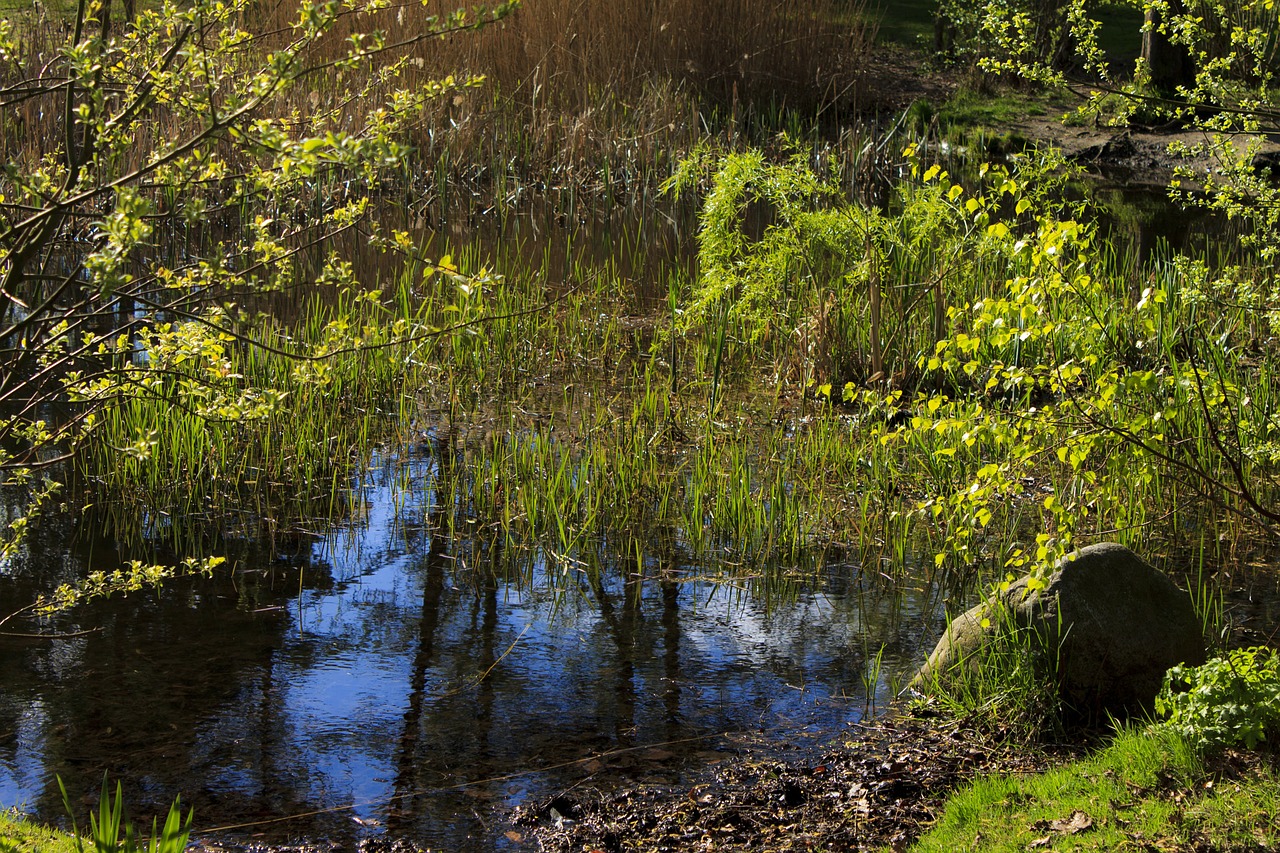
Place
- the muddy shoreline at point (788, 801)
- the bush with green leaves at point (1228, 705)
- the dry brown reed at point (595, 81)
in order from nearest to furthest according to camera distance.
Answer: the bush with green leaves at point (1228, 705) < the muddy shoreline at point (788, 801) < the dry brown reed at point (595, 81)

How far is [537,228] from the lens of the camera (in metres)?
14.3

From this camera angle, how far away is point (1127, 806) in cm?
380

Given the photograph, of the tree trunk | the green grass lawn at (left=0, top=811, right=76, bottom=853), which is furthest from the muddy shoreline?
the tree trunk

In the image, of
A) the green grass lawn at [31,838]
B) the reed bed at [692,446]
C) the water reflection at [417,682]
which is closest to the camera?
the green grass lawn at [31,838]

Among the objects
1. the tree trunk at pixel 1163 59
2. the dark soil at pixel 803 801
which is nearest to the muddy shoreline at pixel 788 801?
the dark soil at pixel 803 801

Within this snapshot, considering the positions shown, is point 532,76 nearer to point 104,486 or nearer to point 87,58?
point 104,486

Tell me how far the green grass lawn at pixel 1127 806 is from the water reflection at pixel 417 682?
92 centimetres

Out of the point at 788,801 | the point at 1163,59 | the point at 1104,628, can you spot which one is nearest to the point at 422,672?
the point at 788,801

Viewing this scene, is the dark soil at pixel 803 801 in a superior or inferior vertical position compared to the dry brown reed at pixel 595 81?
inferior

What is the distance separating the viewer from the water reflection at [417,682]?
14.3 feet

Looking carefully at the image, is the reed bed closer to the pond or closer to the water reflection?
the pond

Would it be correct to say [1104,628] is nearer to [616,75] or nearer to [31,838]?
[31,838]

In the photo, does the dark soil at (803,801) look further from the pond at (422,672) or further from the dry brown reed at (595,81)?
the dry brown reed at (595,81)

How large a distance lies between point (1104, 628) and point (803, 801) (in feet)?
4.72
